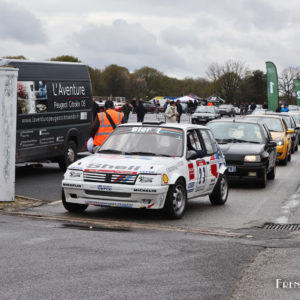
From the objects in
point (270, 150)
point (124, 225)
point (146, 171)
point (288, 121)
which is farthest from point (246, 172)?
point (288, 121)

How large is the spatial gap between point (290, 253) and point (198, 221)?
9.65ft

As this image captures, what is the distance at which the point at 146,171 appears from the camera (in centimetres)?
1027

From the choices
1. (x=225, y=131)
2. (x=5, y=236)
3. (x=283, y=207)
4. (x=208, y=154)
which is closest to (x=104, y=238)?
(x=5, y=236)

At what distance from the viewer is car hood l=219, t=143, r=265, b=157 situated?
1583 centimetres

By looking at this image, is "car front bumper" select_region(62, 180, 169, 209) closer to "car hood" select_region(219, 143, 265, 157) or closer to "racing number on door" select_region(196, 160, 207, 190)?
"racing number on door" select_region(196, 160, 207, 190)

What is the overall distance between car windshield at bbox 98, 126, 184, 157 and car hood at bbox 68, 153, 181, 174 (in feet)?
0.84

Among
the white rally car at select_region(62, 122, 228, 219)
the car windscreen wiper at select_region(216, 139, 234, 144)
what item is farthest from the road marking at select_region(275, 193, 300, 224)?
the car windscreen wiper at select_region(216, 139, 234, 144)

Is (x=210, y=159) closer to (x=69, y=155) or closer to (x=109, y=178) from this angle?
(x=109, y=178)

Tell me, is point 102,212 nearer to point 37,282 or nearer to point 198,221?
point 198,221

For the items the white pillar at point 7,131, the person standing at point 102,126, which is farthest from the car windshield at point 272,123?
the white pillar at point 7,131

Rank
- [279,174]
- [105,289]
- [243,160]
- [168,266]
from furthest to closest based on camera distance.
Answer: [279,174] < [243,160] < [168,266] < [105,289]

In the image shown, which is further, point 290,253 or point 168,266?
point 290,253

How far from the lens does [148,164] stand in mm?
10508

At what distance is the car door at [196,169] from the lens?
11359 millimetres
